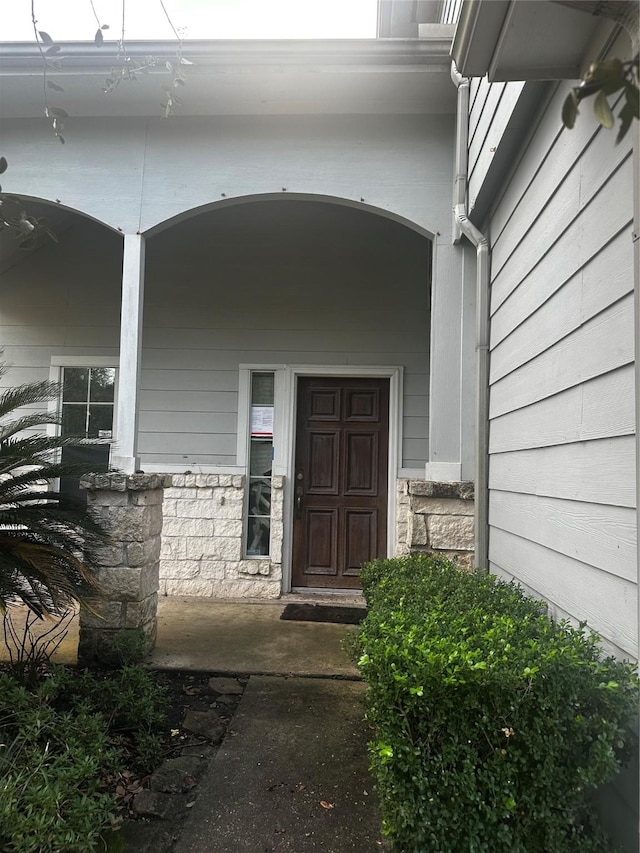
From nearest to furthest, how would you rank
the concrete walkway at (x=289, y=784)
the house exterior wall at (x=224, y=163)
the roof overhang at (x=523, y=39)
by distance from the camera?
the roof overhang at (x=523, y=39), the concrete walkway at (x=289, y=784), the house exterior wall at (x=224, y=163)

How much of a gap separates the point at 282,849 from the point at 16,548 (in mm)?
1677

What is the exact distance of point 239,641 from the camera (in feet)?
11.6

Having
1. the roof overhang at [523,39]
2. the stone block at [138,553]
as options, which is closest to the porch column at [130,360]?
the stone block at [138,553]

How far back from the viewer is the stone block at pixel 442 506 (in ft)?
10.4

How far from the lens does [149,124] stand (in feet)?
11.6

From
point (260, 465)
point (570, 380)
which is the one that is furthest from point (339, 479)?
point (570, 380)

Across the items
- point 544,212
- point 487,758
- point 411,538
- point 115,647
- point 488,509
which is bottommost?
point 115,647

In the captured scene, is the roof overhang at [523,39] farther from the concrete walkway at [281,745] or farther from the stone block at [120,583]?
the stone block at [120,583]

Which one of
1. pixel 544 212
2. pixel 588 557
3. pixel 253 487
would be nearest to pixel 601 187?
pixel 544 212

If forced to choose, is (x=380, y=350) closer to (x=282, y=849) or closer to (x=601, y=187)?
(x=601, y=187)

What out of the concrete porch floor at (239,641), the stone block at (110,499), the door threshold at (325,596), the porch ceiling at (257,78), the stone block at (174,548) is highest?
the porch ceiling at (257,78)

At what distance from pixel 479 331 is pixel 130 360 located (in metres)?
2.08

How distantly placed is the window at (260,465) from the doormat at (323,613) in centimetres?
63

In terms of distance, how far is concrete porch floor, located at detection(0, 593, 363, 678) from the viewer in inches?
123
